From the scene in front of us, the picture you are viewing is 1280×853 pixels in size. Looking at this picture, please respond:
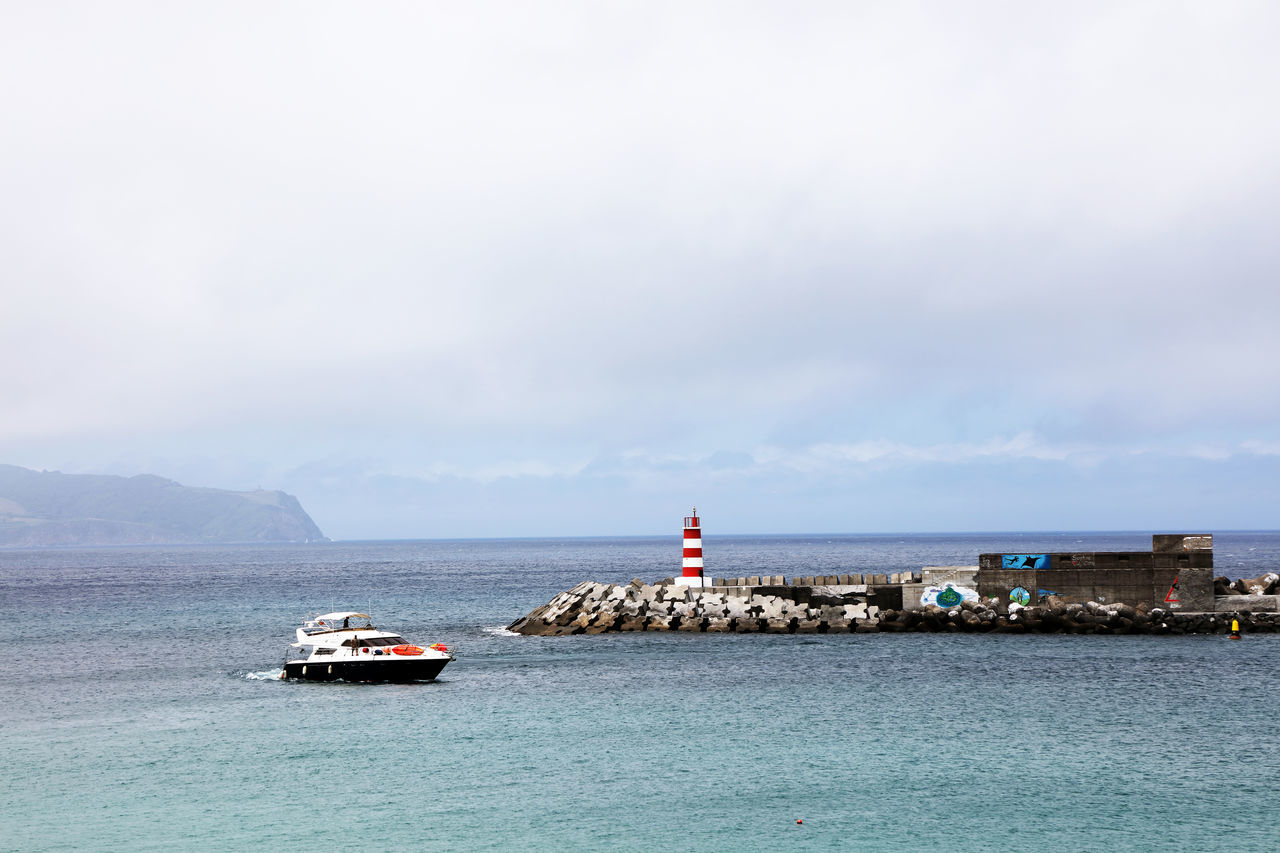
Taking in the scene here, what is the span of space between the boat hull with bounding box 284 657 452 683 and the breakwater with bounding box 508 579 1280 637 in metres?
14.8

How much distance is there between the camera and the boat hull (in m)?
36.1

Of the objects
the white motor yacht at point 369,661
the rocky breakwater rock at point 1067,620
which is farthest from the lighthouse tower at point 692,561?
the white motor yacht at point 369,661

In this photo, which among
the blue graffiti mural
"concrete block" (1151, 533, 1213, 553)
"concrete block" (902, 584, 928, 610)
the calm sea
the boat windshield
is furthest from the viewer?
"concrete block" (902, 584, 928, 610)

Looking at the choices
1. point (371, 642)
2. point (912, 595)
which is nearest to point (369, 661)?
point (371, 642)

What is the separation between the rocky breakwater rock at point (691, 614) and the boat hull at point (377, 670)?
14.7m

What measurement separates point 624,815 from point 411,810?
370 centimetres

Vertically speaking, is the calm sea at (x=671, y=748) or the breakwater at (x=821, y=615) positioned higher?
the breakwater at (x=821, y=615)

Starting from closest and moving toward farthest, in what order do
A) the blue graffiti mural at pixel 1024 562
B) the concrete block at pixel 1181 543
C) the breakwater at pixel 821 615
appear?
the concrete block at pixel 1181 543 → the breakwater at pixel 821 615 → the blue graffiti mural at pixel 1024 562

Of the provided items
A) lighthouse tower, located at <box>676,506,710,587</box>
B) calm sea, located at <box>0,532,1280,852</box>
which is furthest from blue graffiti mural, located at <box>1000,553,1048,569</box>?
lighthouse tower, located at <box>676,506,710,587</box>

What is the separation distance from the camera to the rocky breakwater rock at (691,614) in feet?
162

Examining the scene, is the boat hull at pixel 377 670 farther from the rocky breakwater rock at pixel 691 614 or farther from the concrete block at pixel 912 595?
the concrete block at pixel 912 595

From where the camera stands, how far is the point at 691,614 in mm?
50531

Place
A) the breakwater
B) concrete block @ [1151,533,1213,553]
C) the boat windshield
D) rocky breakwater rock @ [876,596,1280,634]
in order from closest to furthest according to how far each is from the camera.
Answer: the boat windshield, rocky breakwater rock @ [876,596,1280,634], concrete block @ [1151,533,1213,553], the breakwater

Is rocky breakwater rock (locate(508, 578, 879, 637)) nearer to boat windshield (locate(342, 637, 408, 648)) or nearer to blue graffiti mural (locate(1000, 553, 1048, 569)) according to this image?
blue graffiti mural (locate(1000, 553, 1048, 569))
